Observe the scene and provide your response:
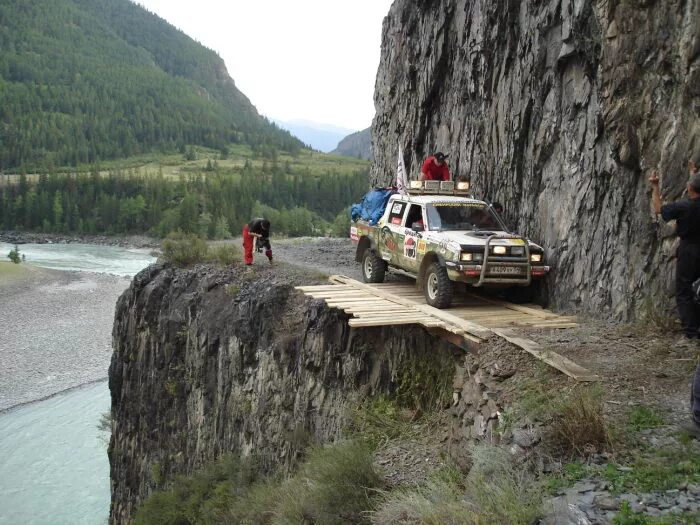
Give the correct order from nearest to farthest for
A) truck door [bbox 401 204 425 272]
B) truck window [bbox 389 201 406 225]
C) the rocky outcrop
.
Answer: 1. the rocky outcrop
2. truck door [bbox 401 204 425 272]
3. truck window [bbox 389 201 406 225]

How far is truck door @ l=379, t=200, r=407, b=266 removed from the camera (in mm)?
13500

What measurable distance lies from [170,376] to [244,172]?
11474 cm

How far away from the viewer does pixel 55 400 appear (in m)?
31.1

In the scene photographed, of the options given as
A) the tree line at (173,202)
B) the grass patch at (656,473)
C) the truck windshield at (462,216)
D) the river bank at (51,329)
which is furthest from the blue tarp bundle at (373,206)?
the tree line at (173,202)

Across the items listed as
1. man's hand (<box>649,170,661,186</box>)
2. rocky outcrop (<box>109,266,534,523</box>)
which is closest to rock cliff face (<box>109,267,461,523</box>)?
rocky outcrop (<box>109,266,534,523</box>)

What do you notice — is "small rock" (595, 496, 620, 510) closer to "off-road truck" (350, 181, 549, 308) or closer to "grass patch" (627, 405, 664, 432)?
"grass patch" (627, 405, 664, 432)

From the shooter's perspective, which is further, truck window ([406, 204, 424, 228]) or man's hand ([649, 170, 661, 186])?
truck window ([406, 204, 424, 228])

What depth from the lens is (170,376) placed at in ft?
57.5

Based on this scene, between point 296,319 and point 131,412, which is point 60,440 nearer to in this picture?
point 131,412

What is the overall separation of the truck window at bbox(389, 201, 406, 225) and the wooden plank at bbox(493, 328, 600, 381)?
16.3 feet

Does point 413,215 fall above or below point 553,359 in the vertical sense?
above

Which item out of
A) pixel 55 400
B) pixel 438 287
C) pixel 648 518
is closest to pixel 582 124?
pixel 438 287

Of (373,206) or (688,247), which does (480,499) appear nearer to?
(688,247)

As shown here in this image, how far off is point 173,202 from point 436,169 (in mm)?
95906
